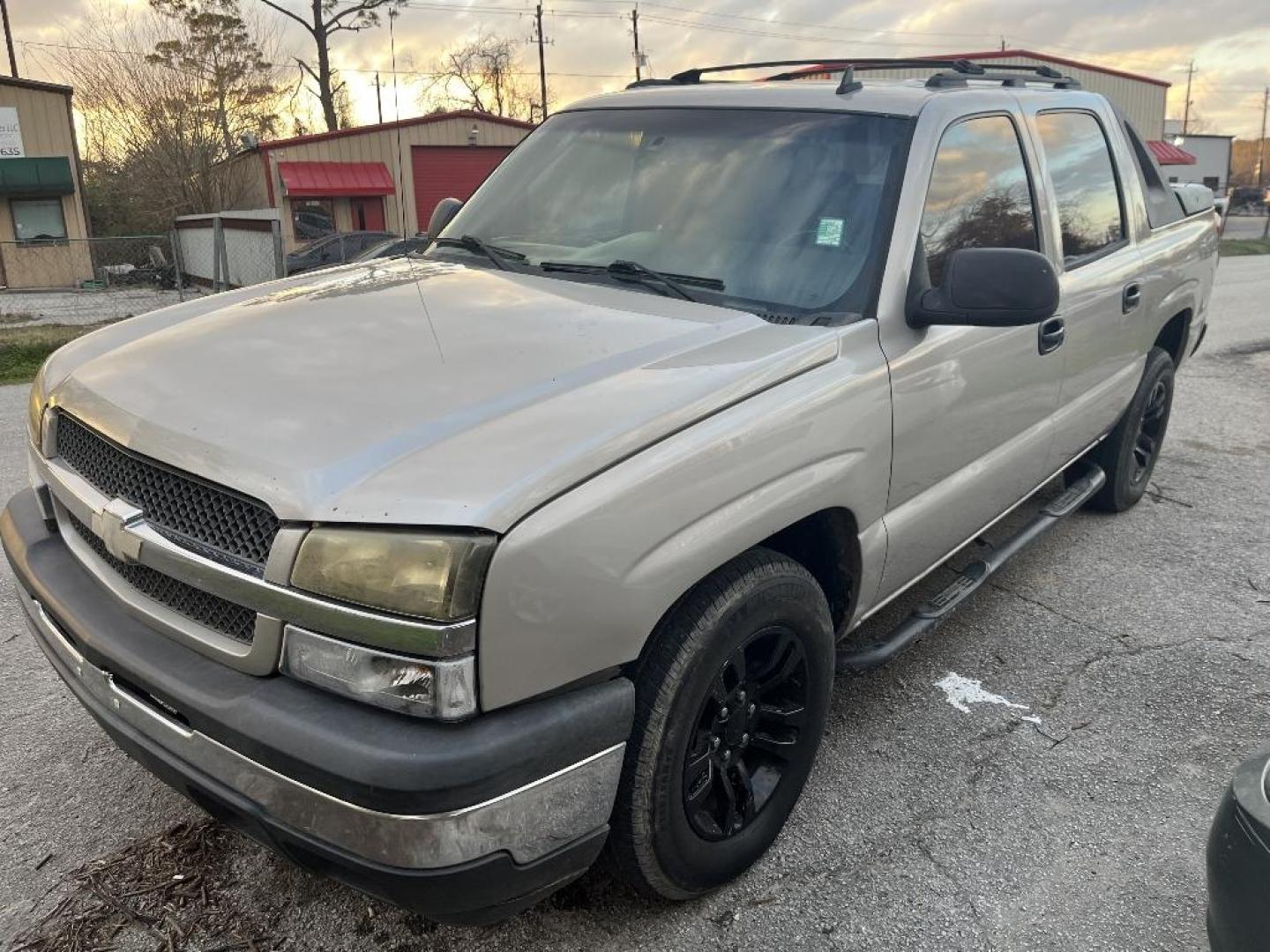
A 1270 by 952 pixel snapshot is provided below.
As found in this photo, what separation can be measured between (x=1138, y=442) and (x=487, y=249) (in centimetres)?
347

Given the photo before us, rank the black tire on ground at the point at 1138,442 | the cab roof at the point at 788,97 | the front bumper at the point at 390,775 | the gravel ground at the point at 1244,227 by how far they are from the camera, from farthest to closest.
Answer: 1. the gravel ground at the point at 1244,227
2. the black tire on ground at the point at 1138,442
3. the cab roof at the point at 788,97
4. the front bumper at the point at 390,775

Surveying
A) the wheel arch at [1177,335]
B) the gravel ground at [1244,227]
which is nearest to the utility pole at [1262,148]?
the gravel ground at [1244,227]

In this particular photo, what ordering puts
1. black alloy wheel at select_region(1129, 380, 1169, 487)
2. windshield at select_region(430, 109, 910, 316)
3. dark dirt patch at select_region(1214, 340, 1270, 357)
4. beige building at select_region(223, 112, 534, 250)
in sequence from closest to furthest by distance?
windshield at select_region(430, 109, 910, 316) < black alloy wheel at select_region(1129, 380, 1169, 487) < dark dirt patch at select_region(1214, 340, 1270, 357) < beige building at select_region(223, 112, 534, 250)

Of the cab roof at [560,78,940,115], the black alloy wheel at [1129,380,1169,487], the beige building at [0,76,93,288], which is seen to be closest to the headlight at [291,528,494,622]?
the cab roof at [560,78,940,115]

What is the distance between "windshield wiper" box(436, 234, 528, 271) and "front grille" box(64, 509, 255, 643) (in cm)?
145

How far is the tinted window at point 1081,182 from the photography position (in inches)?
145

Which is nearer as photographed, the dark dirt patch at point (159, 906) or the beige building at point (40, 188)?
the dark dirt patch at point (159, 906)

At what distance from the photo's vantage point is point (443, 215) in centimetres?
406

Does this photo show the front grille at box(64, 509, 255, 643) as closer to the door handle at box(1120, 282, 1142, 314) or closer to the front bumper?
the front bumper

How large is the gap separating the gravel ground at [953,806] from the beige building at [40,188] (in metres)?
23.7

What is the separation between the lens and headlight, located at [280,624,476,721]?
1.71m

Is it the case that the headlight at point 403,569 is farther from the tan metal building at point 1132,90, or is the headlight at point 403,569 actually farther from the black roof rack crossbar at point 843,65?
the tan metal building at point 1132,90

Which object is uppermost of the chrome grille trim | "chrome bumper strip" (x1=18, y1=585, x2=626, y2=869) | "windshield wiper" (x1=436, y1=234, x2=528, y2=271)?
"windshield wiper" (x1=436, y1=234, x2=528, y2=271)

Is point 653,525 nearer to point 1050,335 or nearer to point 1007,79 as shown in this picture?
point 1050,335
